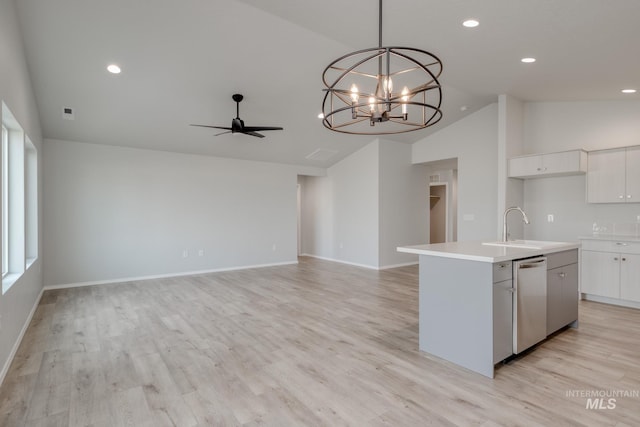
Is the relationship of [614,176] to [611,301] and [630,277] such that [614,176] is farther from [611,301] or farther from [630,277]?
[611,301]

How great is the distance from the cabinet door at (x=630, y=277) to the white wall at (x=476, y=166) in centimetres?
201

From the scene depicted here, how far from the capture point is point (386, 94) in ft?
7.63

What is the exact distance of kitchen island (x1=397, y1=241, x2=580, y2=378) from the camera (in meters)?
2.49

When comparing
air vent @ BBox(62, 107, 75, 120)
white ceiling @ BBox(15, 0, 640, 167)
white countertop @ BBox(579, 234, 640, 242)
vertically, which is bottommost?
white countertop @ BBox(579, 234, 640, 242)

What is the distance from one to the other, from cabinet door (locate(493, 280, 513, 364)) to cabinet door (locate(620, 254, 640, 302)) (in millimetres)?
2773

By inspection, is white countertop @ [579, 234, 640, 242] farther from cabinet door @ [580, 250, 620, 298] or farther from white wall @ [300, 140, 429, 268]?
white wall @ [300, 140, 429, 268]

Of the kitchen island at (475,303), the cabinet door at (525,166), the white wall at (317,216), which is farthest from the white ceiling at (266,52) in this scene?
the white wall at (317,216)

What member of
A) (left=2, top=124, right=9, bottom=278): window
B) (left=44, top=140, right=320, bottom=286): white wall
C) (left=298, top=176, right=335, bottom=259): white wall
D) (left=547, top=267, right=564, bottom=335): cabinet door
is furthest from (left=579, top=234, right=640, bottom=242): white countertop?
(left=2, top=124, right=9, bottom=278): window

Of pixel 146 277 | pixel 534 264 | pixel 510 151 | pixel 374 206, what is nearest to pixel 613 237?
pixel 510 151

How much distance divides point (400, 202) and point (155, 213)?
508 centimetres

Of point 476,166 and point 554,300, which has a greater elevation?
point 476,166

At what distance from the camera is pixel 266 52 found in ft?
13.5

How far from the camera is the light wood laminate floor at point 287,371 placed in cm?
206

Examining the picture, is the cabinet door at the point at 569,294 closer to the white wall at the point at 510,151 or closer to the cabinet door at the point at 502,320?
the cabinet door at the point at 502,320
